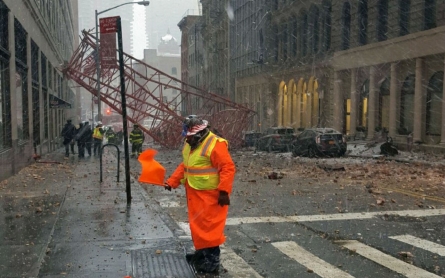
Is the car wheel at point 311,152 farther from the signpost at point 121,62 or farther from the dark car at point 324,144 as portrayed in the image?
the signpost at point 121,62

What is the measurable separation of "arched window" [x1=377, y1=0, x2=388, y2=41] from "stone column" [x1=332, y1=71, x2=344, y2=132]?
5131 millimetres

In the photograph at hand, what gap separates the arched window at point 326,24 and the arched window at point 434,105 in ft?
37.8

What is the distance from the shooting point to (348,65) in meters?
33.5

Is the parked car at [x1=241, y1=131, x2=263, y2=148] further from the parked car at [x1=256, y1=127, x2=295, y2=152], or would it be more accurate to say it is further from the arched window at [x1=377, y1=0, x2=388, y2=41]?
the arched window at [x1=377, y1=0, x2=388, y2=41]

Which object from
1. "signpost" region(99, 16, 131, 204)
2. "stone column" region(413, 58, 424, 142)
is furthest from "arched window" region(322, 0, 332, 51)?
"signpost" region(99, 16, 131, 204)

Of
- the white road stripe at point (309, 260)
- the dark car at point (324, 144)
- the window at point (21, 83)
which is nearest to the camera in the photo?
the white road stripe at point (309, 260)

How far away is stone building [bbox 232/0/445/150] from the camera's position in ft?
87.9

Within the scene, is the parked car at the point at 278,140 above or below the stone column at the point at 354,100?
below

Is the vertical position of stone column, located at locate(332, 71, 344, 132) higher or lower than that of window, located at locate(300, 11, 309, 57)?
lower

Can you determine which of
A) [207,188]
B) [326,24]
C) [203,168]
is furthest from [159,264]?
[326,24]

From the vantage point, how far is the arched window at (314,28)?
1526 inches

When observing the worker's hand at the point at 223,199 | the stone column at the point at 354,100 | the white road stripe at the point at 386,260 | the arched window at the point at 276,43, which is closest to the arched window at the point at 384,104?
the stone column at the point at 354,100

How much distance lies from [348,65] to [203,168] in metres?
29.1

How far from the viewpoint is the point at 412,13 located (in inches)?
1065
